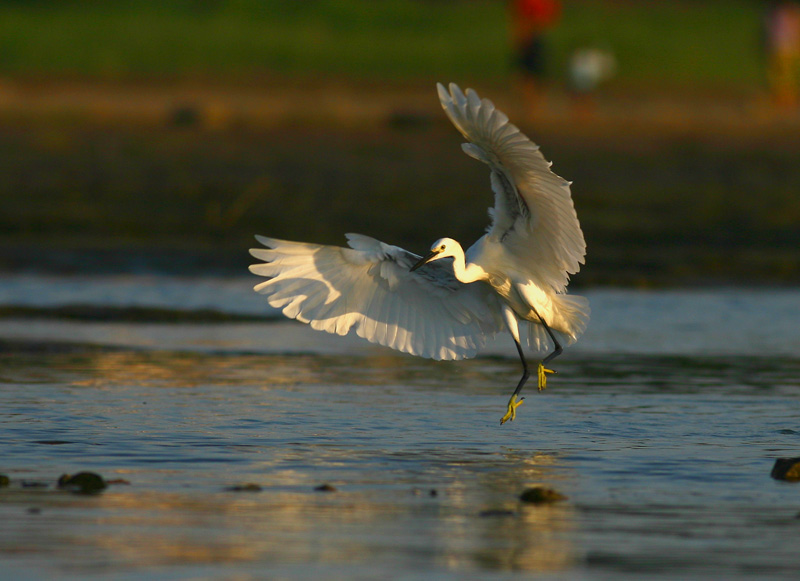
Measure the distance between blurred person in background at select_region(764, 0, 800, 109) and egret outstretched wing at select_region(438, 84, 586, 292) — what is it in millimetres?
19514

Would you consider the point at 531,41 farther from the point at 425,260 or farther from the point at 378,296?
the point at 425,260

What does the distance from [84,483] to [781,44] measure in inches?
921

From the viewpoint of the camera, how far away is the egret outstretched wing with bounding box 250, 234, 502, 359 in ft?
34.3

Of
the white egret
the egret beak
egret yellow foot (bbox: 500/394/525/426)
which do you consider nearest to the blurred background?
the white egret

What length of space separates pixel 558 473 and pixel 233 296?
7581 mm

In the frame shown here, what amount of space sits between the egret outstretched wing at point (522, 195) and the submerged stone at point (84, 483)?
8.20 ft

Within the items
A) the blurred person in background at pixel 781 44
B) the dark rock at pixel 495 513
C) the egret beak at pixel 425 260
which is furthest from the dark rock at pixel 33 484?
the blurred person in background at pixel 781 44

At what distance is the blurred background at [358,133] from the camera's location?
61.8ft

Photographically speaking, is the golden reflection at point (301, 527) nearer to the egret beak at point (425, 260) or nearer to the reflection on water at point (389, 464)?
the reflection on water at point (389, 464)

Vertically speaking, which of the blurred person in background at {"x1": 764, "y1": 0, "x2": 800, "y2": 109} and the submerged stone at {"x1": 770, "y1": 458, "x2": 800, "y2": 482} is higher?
the blurred person in background at {"x1": 764, "y1": 0, "x2": 800, "y2": 109}

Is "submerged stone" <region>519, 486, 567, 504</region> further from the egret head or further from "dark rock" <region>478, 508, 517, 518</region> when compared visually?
the egret head

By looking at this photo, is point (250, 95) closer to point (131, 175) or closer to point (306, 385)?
point (131, 175)

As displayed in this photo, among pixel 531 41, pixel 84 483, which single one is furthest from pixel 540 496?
pixel 531 41

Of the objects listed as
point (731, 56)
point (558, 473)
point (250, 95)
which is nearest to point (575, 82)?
point (250, 95)
